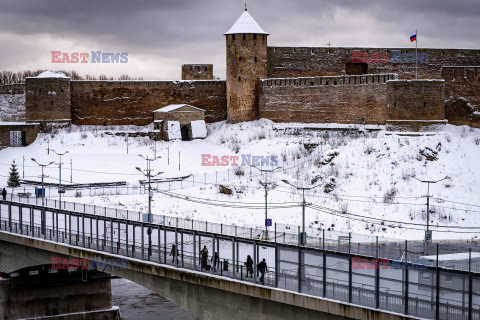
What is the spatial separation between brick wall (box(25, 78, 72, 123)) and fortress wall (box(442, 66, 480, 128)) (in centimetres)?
2674

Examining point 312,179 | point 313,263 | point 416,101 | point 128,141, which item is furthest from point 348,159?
point 313,263

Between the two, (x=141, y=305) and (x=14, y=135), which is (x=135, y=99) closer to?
(x=14, y=135)

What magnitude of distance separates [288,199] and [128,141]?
15766 mm

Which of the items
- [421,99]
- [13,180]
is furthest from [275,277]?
[421,99]

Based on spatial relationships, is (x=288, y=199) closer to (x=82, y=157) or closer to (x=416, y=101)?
(x=416, y=101)

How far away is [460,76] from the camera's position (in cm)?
4650

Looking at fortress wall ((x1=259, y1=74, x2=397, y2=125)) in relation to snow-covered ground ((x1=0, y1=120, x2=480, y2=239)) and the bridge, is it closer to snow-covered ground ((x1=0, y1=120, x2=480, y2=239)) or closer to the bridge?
snow-covered ground ((x1=0, y1=120, x2=480, y2=239))

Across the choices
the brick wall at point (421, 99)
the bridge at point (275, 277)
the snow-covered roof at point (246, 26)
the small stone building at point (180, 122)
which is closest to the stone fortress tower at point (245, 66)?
the snow-covered roof at point (246, 26)

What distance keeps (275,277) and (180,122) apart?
35.6 metres

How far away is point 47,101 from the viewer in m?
55.2

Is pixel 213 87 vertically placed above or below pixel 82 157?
above

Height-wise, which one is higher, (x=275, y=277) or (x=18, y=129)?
(x=18, y=129)

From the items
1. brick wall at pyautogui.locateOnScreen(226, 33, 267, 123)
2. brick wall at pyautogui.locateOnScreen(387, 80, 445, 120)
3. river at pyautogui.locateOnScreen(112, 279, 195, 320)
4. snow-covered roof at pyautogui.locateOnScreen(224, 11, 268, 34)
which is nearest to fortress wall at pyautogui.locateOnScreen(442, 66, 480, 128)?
brick wall at pyautogui.locateOnScreen(387, 80, 445, 120)

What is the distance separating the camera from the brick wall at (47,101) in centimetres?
5512
